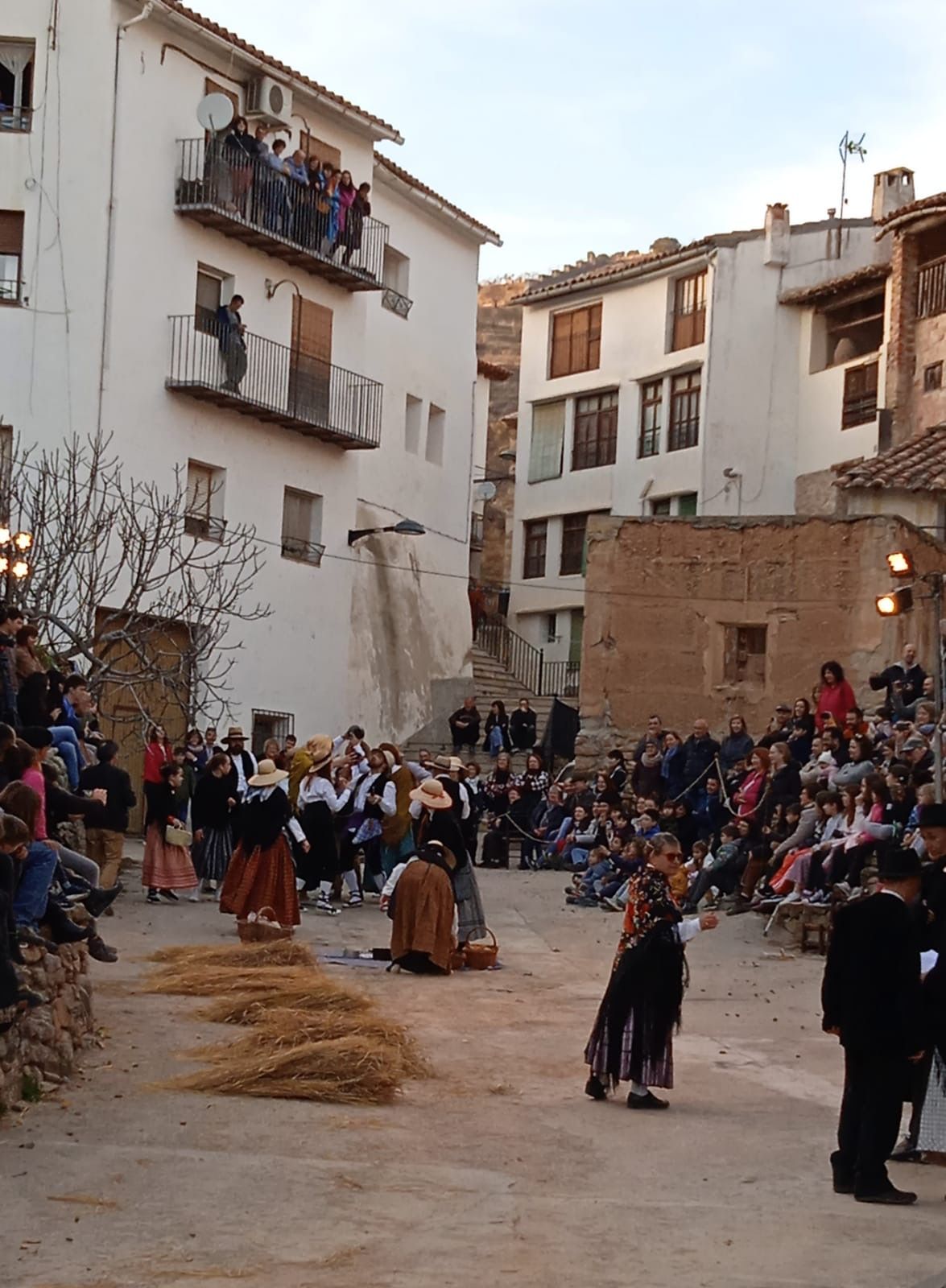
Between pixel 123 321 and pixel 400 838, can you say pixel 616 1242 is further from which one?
pixel 123 321

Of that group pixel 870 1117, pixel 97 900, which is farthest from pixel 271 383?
pixel 870 1117

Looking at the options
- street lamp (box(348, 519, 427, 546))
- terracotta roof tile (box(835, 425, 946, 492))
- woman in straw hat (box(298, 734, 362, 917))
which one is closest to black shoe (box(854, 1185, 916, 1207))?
woman in straw hat (box(298, 734, 362, 917))

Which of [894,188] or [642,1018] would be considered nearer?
[642,1018]

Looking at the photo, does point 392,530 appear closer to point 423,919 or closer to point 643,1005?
point 423,919

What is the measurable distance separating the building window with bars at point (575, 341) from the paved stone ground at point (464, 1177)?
108 ft

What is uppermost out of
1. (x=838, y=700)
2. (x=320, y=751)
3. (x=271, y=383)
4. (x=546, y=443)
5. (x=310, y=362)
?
(x=546, y=443)

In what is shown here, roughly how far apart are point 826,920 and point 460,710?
16950 millimetres

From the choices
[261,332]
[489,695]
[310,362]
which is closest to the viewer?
[261,332]

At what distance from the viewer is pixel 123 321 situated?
3219 cm

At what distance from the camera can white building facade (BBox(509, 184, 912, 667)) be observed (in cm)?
4172

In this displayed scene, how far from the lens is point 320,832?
22.3 meters

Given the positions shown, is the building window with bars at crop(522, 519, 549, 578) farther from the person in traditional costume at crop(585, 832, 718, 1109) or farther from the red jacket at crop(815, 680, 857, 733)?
the person in traditional costume at crop(585, 832, 718, 1109)

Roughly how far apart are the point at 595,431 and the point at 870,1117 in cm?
3818

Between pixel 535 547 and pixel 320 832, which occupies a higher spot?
pixel 535 547
